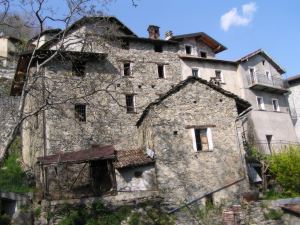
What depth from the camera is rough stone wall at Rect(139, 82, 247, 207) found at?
19734 mm

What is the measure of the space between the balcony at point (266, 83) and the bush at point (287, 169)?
11.8 meters

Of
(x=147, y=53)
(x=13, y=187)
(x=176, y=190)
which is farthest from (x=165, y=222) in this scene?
(x=147, y=53)

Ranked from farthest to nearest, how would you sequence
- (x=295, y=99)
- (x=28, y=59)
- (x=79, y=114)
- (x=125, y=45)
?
(x=295, y=99) < (x=125, y=45) < (x=79, y=114) < (x=28, y=59)

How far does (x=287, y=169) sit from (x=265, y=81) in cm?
1491

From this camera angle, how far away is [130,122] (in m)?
28.3

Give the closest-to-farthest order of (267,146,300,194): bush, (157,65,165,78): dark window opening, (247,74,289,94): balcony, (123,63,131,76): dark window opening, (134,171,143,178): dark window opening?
1. (134,171,143,178): dark window opening
2. (267,146,300,194): bush
3. (123,63,131,76): dark window opening
4. (157,65,165,78): dark window opening
5. (247,74,289,94): balcony

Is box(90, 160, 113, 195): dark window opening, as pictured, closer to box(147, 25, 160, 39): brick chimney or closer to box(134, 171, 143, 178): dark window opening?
box(134, 171, 143, 178): dark window opening

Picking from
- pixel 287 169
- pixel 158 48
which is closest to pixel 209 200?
pixel 287 169

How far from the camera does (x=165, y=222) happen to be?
18359 mm

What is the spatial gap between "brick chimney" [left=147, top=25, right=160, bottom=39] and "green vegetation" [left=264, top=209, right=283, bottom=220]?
19130 mm

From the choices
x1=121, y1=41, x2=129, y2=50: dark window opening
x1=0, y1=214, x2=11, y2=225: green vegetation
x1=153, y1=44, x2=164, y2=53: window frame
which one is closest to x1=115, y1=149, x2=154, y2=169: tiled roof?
x1=0, y1=214, x2=11, y2=225: green vegetation

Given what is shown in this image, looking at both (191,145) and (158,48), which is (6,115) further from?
(191,145)

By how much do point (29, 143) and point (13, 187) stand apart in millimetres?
5566

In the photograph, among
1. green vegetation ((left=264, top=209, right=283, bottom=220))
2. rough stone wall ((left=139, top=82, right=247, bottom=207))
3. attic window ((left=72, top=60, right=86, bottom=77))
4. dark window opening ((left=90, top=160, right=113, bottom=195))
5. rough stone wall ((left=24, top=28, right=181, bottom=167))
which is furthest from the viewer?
attic window ((left=72, top=60, right=86, bottom=77))
